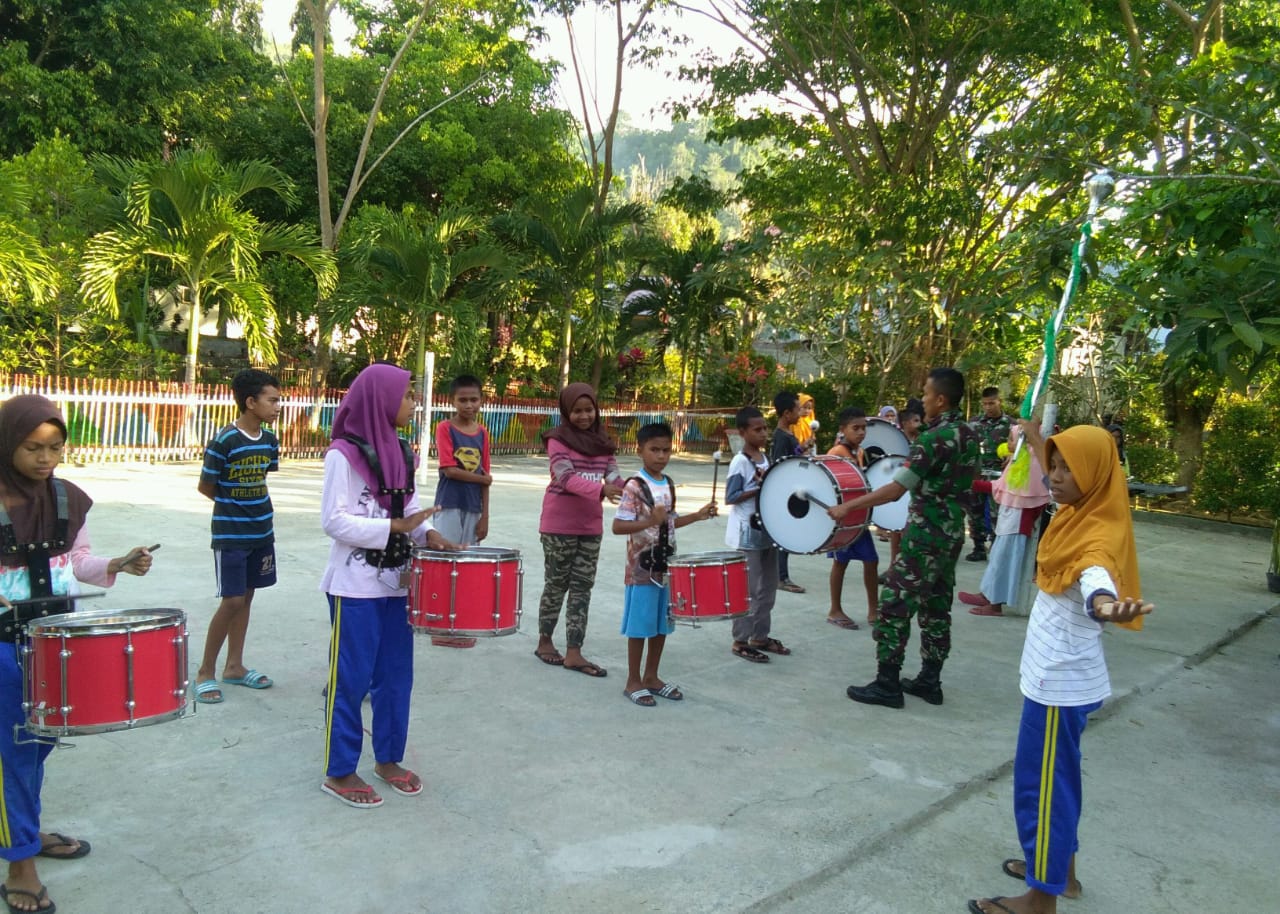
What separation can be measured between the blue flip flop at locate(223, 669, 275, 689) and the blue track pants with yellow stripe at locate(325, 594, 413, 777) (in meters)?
1.30

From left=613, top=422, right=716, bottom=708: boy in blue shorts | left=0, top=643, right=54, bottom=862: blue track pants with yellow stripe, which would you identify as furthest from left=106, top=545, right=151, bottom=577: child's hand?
left=613, top=422, right=716, bottom=708: boy in blue shorts

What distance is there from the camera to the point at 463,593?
13.1 feet

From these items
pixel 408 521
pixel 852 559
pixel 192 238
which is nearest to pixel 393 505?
pixel 408 521

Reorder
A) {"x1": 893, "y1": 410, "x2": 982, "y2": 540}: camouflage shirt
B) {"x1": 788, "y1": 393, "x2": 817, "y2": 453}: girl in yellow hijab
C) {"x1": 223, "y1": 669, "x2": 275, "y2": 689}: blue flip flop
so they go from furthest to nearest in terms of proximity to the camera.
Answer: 1. {"x1": 788, "y1": 393, "x2": 817, "y2": 453}: girl in yellow hijab
2. {"x1": 893, "y1": 410, "x2": 982, "y2": 540}: camouflage shirt
3. {"x1": 223, "y1": 669, "x2": 275, "y2": 689}: blue flip flop

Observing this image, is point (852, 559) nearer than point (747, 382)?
Yes

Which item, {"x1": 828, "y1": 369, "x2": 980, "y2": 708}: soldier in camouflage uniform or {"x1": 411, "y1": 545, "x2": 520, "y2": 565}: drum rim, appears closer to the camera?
{"x1": 411, "y1": 545, "x2": 520, "y2": 565}: drum rim

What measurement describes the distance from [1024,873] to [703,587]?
6.62ft

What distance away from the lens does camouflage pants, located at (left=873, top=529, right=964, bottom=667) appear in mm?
5086

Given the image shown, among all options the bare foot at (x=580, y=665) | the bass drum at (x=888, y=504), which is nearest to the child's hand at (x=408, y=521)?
the bare foot at (x=580, y=665)

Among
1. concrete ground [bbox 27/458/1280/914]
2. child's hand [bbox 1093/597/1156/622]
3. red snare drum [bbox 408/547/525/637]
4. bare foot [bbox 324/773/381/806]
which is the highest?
child's hand [bbox 1093/597/1156/622]

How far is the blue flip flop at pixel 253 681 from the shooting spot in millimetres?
4836

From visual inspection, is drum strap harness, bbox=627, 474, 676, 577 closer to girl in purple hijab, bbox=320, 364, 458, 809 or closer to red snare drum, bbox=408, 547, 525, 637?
red snare drum, bbox=408, 547, 525, 637

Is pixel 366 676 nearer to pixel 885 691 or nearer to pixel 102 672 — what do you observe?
pixel 102 672

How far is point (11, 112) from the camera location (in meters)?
19.0
